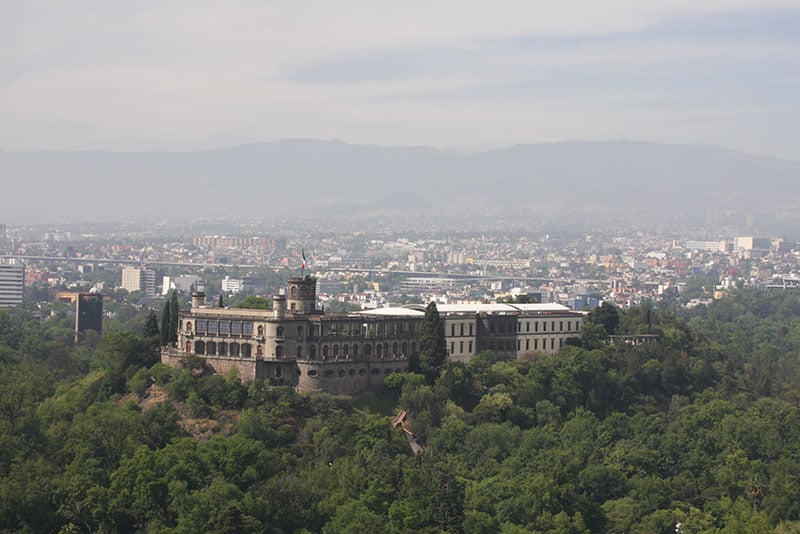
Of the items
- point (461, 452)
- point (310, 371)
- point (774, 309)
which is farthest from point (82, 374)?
point (774, 309)

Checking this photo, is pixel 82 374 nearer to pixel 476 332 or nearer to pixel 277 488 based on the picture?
pixel 476 332

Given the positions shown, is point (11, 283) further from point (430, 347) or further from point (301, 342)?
point (301, 342)

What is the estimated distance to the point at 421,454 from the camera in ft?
241

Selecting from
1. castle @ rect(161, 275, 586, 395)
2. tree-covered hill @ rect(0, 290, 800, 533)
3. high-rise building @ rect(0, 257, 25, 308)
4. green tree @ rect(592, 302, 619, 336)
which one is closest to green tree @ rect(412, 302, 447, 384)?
tree-covered hill @ rect(0, 290, 800, 533)

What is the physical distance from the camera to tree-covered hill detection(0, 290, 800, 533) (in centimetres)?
6406

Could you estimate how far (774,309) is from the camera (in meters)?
193

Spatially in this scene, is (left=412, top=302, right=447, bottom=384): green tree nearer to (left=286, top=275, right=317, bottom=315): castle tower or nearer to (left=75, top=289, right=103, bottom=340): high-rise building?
(left=286, top=275, right=317, bottom=315): castle tower

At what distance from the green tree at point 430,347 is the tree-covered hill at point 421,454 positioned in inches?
24.1

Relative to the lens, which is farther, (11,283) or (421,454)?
(11,283)

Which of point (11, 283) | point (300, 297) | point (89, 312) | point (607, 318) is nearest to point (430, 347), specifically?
point (300, 297)

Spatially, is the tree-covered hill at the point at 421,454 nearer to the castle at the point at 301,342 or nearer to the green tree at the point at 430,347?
the green tree at the point at 430,347

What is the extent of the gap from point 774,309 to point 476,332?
370 ft

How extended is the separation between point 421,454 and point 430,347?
10.5 meters

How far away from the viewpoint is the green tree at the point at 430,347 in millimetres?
82500
